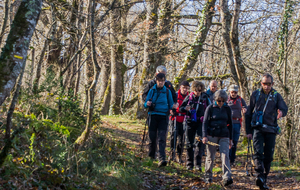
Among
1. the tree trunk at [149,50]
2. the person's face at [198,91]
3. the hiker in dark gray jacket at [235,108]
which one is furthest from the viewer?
the tree trunk at [149,50]

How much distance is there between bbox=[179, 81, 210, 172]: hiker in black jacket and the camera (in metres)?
7.08

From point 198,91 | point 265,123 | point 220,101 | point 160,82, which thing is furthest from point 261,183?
point 160,82

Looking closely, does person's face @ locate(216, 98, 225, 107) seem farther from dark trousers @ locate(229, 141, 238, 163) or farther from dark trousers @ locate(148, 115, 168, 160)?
dark trousers @ locate(229, 141, 238, 163)

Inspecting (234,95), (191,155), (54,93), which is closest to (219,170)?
(191,155)

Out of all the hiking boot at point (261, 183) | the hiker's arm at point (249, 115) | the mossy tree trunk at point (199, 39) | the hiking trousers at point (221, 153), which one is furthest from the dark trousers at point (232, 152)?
the mossy tree trunk at point (199, 39)

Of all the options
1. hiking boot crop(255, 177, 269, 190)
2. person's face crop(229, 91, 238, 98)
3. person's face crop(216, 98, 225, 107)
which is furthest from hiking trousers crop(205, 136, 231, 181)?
person's face crop(229, 91, 238, 98)

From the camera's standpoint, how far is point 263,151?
242 inches

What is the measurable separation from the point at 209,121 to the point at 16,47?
3.97 m

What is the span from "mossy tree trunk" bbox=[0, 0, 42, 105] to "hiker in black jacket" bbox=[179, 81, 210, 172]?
14.1 ft

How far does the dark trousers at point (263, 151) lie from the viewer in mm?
5930

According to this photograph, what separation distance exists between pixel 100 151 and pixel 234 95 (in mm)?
4268

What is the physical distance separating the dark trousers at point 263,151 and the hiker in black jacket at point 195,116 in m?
1.45

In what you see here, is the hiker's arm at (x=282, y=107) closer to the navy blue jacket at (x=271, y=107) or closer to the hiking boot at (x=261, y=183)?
the navy blue jacket at (x=271, y=107)

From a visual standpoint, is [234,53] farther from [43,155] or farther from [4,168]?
[4,168]
